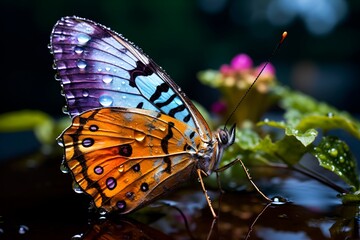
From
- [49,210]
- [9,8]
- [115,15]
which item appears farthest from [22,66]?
[49,210]

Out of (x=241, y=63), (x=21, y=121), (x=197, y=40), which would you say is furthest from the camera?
(x=197, y=40)

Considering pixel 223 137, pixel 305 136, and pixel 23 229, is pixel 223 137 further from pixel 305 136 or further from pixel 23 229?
pixel 23 229

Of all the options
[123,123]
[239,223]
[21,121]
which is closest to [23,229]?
[123,123]

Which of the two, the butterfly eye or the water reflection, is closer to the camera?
the water reflection

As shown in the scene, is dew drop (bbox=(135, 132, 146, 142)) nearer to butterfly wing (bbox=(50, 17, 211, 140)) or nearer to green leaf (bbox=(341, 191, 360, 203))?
butterfly wing (bbox=(50, 17, 211, 140))

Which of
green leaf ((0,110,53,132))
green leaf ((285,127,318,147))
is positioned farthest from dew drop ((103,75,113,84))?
green leaf ((0,110,53,132))

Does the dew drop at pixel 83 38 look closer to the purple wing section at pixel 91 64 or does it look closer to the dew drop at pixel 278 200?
the purple wing section at pixel 91 64

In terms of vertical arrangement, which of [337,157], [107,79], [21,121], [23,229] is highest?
[107,79]
